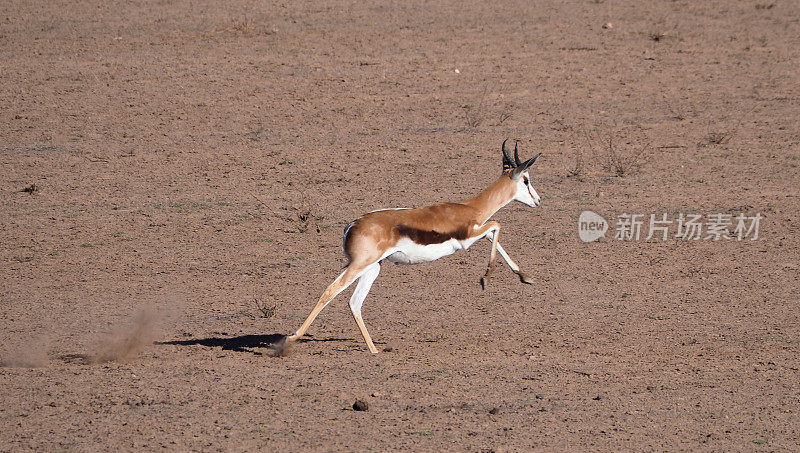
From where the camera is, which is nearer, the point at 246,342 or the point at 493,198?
the point at 246,342

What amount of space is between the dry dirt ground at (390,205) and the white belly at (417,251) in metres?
0.89

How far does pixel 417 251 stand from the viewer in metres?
8.78

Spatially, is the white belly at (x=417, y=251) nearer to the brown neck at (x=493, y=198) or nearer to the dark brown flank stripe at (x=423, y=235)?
the dark brown flank stripe at (x=423, y=235)

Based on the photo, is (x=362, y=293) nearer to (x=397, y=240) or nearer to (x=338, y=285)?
(x=338, y=285)

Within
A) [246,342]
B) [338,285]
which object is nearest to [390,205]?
[246,342]

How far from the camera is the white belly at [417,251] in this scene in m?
8.75

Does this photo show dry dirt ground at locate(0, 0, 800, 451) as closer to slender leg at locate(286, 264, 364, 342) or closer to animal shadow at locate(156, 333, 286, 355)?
animal shadow at locate(156, 333, 286, 355)

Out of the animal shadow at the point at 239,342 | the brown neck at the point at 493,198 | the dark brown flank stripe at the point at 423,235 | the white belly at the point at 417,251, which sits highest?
the brown neck at the point at 493,198

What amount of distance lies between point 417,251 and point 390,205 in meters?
4.88

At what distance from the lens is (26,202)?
46.0ft

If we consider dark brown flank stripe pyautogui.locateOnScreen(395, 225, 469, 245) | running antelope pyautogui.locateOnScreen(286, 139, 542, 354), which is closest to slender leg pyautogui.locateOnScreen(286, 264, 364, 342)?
running antelope pyautogui.locateOnScreen(286, 139, 542, 354)

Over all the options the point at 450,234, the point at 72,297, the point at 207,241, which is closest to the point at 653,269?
the point at 450,234

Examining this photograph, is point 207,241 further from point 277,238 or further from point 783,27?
point 783,27

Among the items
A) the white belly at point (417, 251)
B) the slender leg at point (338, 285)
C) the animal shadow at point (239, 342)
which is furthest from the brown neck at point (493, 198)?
the animal shadow at point (239, 342)
